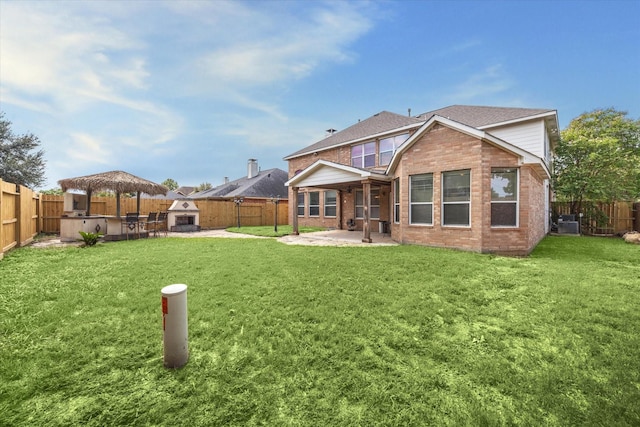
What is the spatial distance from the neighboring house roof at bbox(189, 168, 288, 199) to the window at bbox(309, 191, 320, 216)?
24.9 ft

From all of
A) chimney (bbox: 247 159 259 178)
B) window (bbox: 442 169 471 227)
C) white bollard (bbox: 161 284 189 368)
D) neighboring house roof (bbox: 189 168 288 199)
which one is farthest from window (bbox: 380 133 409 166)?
chimney (bbox: 247 159 259 178)

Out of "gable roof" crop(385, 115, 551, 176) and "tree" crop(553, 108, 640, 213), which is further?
"tree" crop(553, 108, 640, 213)

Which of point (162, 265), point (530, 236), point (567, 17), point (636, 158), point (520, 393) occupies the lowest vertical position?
point (520, 393)

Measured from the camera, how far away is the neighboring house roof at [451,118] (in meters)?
11.8

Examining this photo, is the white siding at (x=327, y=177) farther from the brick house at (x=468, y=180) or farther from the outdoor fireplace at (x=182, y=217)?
the outdoor fireplace at (x=182, y=217)

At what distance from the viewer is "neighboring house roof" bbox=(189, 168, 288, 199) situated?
84.1 feet

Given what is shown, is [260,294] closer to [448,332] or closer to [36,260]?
[448,332]

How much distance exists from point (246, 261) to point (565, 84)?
2458 centimetres

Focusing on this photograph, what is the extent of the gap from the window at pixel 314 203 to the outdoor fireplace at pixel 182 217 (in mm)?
8121

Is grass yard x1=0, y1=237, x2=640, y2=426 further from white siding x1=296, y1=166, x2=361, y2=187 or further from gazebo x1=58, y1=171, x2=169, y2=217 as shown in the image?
gazebo x1=58, y1=171, x2=169, y2=217

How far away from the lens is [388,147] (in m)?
15.6

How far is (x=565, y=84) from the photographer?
1825cm

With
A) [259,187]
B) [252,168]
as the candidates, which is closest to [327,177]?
[259,187]

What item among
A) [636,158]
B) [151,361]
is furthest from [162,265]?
[636,158]
